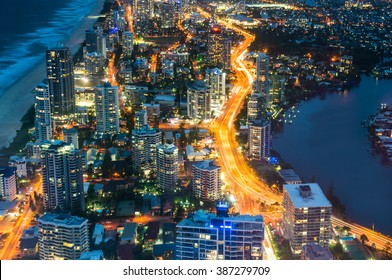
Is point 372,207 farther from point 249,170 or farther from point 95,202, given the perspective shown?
point 95,202

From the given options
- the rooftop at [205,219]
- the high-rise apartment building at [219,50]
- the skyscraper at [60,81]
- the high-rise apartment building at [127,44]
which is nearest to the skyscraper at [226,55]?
the high-rise apartment building at [219,50]

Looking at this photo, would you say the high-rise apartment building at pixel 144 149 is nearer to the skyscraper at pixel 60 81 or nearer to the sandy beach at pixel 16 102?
the sandy beach at pixel 16 102

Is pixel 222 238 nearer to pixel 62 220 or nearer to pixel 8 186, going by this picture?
pixel 62 220

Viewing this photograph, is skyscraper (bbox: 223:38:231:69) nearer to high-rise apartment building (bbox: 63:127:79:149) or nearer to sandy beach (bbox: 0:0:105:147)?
sandy beach (bbox: 0:0:105:147)

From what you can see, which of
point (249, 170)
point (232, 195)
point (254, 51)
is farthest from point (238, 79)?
point (232, 195)

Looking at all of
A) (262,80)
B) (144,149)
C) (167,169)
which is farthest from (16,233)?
(262,80)

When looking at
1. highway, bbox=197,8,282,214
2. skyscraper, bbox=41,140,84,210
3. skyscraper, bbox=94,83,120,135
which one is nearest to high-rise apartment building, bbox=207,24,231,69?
highway, bbox=197,8,282,214
